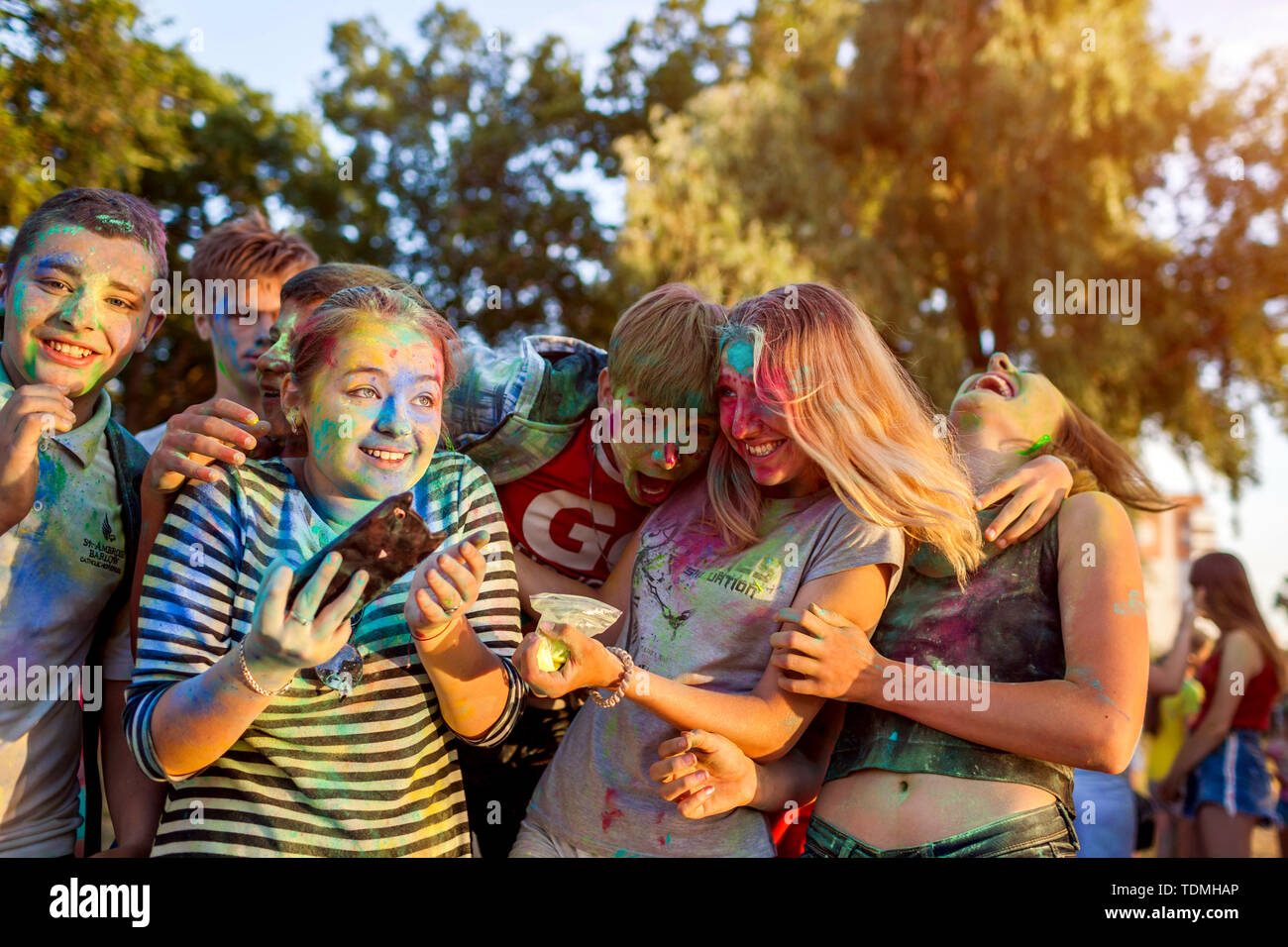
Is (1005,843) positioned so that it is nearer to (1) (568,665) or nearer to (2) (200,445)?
(1) (568,665)

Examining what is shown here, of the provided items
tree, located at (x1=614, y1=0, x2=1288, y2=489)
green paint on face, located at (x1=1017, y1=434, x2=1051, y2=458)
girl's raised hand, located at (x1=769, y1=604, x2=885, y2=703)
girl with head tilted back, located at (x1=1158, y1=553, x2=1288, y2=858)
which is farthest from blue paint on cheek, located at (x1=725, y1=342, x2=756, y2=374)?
tree, located at (x1=614, y1=0, x2=1288, y2=489)

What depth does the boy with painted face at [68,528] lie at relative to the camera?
91.4 inches

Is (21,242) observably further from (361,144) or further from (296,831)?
(361,144)

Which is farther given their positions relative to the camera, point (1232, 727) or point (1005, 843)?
point (1232, 727)

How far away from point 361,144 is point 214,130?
10.7 ft

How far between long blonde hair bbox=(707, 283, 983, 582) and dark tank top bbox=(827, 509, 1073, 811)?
92 millimetres

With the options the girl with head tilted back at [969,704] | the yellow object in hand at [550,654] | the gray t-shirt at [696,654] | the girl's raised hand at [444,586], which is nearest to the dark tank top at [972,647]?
the girl with head tilted back at [969,704]

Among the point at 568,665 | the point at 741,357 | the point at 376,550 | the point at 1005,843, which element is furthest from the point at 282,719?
the point at 1005,843

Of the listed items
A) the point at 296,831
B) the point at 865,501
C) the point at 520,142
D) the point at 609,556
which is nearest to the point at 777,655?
the point at 865,501

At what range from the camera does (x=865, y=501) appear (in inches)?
92.4

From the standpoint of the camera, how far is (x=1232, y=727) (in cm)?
632

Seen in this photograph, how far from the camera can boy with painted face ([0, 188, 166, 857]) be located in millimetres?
2322

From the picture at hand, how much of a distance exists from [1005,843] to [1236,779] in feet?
16.3

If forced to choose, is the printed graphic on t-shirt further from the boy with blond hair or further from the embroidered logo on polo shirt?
the embroidered logo on polo shirt
